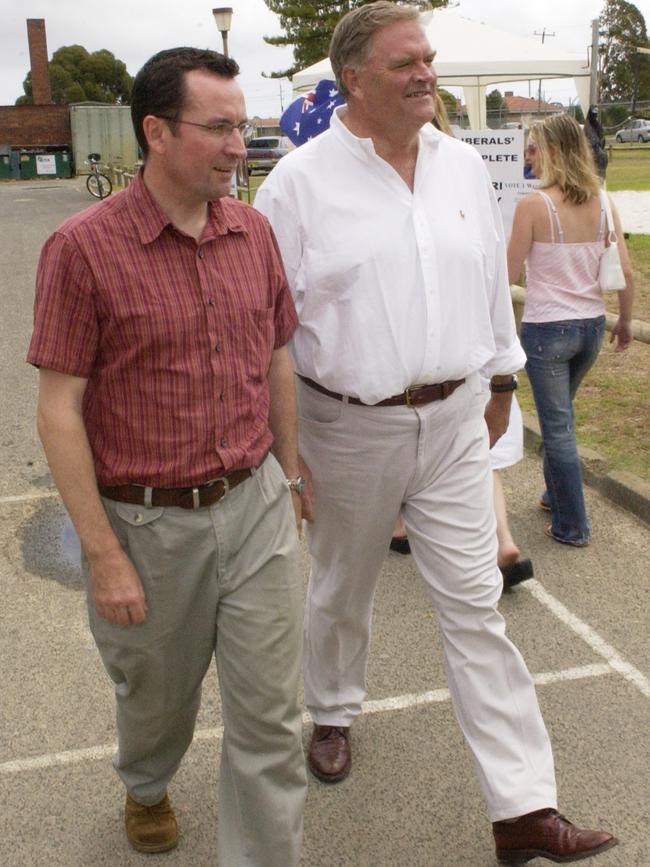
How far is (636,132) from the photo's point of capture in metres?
59.3

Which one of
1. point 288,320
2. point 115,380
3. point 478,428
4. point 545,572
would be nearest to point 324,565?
point 478,428

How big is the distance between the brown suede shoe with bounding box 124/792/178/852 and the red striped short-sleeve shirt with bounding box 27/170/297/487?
1059 mm

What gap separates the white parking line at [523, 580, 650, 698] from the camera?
3928mm

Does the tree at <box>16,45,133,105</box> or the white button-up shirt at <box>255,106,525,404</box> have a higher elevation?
the tree at <box>16,45,133,105</box>

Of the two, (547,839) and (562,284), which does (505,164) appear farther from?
(547,839)

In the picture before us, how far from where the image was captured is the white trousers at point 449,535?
2949 mm

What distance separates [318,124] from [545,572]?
3.56 meters

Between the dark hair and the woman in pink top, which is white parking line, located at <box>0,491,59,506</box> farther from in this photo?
the dark hair

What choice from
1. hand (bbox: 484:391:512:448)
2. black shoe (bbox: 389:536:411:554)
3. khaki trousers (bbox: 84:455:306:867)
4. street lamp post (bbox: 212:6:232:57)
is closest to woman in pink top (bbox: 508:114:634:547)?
black shoe (bbox: 389:536:411:554)

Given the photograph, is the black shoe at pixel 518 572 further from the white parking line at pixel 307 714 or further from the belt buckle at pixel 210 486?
the belt buckle at pixel 210 486

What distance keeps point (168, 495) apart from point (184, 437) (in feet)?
0.48

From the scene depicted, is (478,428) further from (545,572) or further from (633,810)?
(545,572)

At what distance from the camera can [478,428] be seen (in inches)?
125

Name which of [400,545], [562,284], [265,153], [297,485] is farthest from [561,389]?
[265,153]
